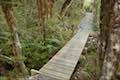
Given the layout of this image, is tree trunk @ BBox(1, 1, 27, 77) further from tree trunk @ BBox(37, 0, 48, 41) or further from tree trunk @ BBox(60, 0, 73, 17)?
tree trunk @ BBox(60, 0, 73, 17)

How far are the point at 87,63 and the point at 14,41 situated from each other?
2.68m

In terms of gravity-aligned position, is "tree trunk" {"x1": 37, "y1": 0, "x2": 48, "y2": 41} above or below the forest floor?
above

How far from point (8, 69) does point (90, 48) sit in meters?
4.32

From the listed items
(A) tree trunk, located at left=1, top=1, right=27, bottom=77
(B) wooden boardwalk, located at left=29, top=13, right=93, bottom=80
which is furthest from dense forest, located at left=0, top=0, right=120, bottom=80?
(B) wooden boardwalk, located at left=29, top=13, right=93, bottom=80

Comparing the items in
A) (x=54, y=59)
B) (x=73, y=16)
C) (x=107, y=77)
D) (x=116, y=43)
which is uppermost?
(x=116, y=43)

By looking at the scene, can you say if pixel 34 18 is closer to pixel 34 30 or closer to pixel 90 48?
pixel 34 30

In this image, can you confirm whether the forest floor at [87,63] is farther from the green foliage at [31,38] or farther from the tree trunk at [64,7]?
the tree trunk at [64,7]

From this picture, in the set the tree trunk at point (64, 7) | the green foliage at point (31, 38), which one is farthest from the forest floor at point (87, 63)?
the tree trunk at point (64, 7)

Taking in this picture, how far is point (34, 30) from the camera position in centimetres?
805

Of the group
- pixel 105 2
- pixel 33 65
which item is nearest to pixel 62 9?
pixel 33 65

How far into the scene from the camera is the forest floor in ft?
16.9

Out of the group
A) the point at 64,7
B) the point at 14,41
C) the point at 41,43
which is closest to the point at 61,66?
the point at 14,41

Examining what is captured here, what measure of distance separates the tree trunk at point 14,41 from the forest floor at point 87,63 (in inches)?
62.7

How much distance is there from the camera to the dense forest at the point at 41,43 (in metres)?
2.84
